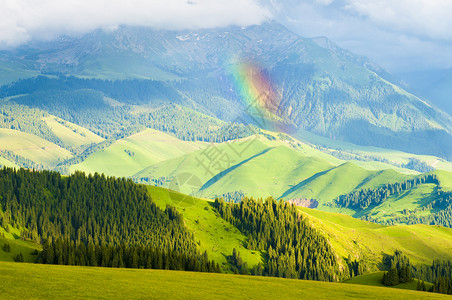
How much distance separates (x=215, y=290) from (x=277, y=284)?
665 inches

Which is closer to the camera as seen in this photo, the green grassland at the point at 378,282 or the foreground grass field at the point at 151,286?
the foreground grass field at the point at 151,286

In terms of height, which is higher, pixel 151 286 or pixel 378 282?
pixel 378 282

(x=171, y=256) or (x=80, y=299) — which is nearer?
(x=80, y=299)

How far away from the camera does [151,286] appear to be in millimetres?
88375

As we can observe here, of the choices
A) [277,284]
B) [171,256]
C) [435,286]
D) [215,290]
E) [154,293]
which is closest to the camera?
[154,293]

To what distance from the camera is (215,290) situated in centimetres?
9019

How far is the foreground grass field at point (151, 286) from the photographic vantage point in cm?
7938

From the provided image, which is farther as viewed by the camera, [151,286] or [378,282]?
[378,282]

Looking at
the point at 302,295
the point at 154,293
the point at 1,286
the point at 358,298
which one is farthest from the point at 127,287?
the point at 358,298

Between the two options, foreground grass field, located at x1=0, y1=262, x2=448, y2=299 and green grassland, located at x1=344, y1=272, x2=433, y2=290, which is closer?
foreground grass field, located at x1=0, y1=262, x2=448, y2=299

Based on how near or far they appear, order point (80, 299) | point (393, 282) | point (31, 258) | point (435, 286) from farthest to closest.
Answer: point (31, 258) < point (393, 282) < point (435, 286) < point (80, 299)

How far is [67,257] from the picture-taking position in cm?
13912

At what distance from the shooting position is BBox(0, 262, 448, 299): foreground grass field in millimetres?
79375

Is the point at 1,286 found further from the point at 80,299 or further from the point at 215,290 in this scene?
the point at 215,290
